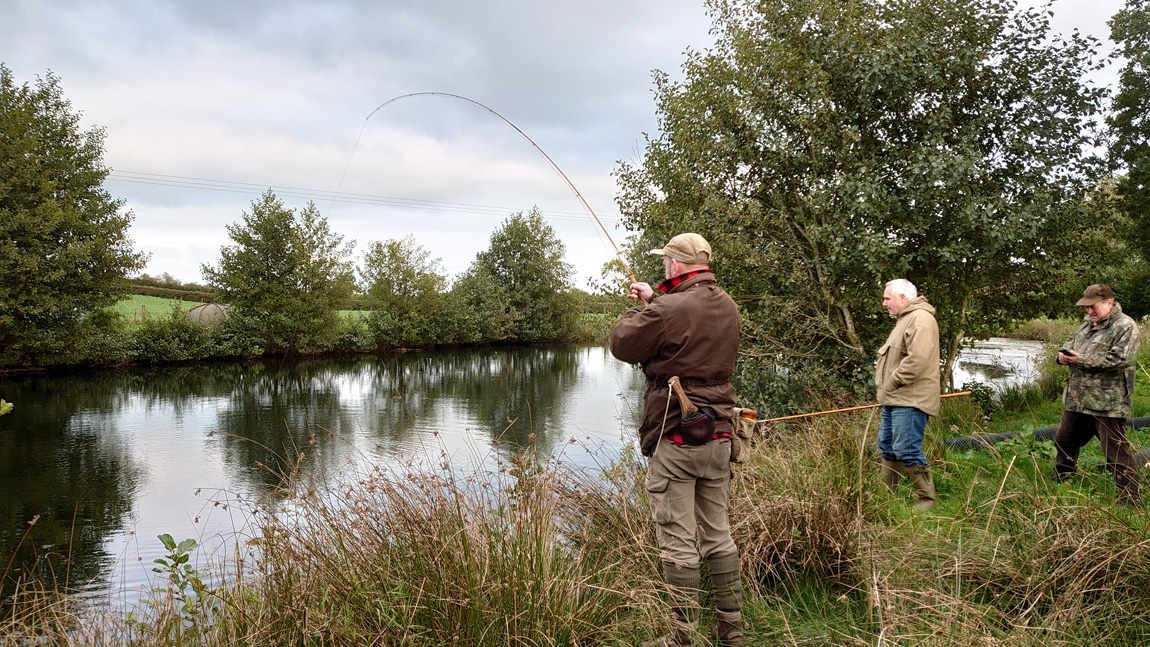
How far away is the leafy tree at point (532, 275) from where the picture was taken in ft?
152

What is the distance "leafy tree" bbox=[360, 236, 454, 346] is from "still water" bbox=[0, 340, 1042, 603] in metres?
8.41

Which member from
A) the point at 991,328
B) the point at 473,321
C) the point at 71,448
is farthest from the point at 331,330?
the point at 991,328

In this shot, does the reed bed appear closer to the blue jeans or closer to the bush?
the blue jeans

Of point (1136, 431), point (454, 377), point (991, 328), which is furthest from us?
point (454, 377)

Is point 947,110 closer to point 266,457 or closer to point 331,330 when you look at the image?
point 266,457

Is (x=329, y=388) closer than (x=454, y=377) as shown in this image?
Yes

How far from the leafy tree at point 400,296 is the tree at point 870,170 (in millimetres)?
30224

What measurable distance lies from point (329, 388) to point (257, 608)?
19470 millimetres

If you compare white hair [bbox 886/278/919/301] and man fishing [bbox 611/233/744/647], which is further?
white hair [bbox 886/278/919/301]

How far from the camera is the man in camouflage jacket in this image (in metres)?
4.88

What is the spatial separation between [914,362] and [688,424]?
274cm

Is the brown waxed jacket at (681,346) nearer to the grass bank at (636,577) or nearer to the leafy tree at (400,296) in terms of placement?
the grass bank at (636,577)

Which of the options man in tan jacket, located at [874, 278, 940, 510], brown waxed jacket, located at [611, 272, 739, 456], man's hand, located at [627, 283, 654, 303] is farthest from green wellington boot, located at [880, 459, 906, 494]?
man's hand, located at [627, 283, 654, 303]

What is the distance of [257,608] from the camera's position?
137 inches
